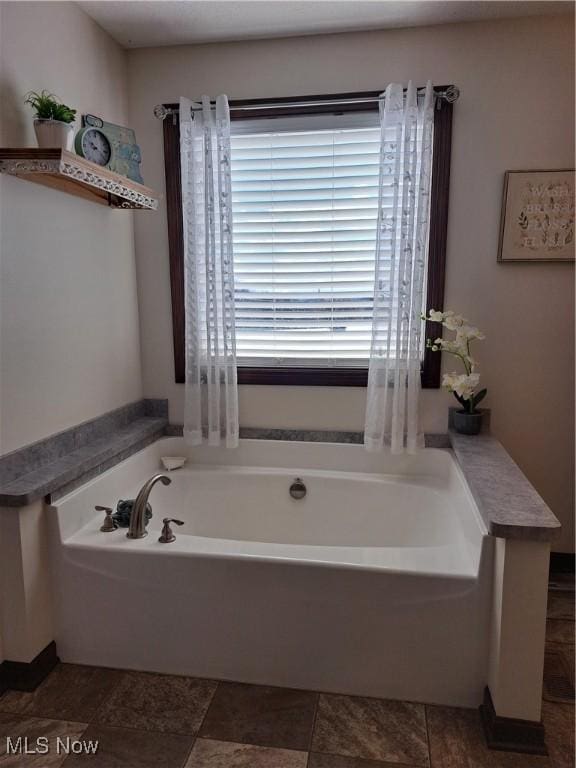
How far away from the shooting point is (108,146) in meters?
2.14

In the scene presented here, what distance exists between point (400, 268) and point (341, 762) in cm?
184

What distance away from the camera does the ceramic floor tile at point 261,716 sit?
1.60m

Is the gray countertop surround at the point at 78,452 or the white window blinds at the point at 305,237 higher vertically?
the white window blinds at the point at 305,237

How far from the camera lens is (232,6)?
7.18ft

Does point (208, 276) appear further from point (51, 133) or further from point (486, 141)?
point (486, 141)

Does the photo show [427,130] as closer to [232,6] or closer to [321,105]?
[321,105]

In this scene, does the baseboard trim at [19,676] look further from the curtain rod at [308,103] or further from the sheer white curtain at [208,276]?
the curtain rod at [308,103]

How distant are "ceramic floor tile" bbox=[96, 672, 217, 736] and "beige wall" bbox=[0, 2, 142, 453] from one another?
0.92 m

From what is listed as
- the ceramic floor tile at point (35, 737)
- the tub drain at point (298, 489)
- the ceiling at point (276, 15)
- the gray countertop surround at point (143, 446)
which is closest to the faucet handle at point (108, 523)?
the gray countertop surround at point (143, 446)

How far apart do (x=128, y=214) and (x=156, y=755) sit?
7.37 ft

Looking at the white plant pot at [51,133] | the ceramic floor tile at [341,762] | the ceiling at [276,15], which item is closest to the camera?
the ceramic floor tile at [341,762]

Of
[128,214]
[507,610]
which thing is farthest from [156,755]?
[128,214]

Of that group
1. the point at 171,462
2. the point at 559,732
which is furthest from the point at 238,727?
the point at 171,462

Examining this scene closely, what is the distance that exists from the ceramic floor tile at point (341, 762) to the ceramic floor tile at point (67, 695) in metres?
0.72
